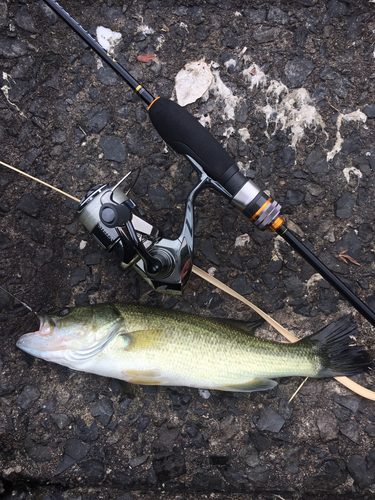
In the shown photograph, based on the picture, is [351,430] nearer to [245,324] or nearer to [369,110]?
[245,324]

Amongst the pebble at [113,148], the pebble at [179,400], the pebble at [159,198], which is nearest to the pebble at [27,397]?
the pebble at [179,400]

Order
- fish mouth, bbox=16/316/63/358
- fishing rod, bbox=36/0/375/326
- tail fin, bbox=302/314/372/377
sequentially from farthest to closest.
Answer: tail fin, bbox=302/314/372/377 → fish mouth, bbox=16/316/63/358 → fishing rod, bbox=36/0/375/326

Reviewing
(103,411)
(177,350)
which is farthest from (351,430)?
(103,411)

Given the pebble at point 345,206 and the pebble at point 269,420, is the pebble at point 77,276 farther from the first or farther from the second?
the pebble at point 345,206

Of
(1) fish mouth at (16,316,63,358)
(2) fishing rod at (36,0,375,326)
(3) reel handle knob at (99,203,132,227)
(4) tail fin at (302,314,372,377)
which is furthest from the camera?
(4) tail fin at (302,314,372,377)

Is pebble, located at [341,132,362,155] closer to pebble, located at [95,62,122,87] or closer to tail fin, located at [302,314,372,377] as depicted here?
tail fin, located at [302,314,372,377]

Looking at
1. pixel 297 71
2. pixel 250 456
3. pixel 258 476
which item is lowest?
pixel 258 476

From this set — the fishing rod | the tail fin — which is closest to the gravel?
the tail fin
